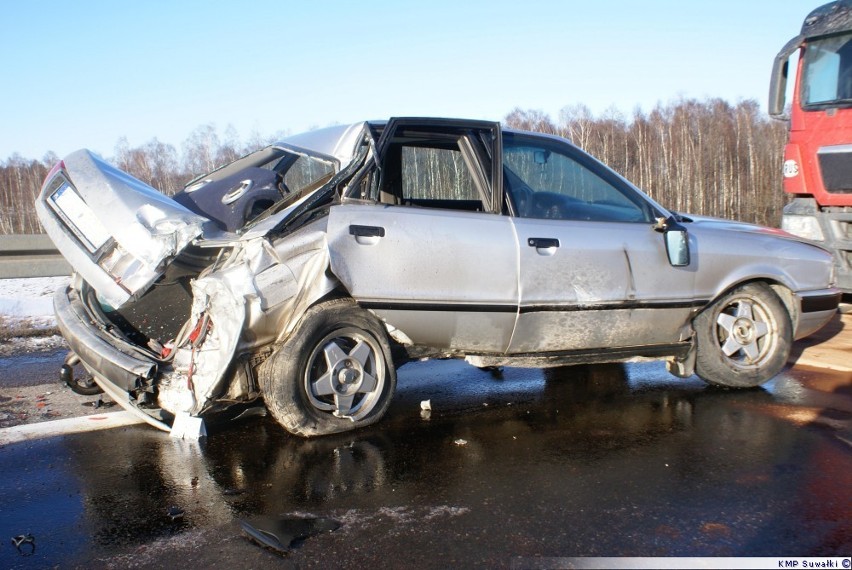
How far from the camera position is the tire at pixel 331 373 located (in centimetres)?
415

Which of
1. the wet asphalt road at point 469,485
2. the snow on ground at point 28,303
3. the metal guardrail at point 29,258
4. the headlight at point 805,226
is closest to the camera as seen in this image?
the wet asphalt road at point 469,485

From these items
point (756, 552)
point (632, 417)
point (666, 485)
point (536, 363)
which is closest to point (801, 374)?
point (632, 417)

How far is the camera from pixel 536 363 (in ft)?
16.0

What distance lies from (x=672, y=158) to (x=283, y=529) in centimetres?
3308

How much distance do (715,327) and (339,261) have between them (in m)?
2.89

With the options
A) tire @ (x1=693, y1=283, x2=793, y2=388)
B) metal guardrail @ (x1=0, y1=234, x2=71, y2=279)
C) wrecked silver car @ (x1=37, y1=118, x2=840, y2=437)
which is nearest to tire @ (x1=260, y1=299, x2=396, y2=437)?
wrecked silver car @ (x1=37, y1=118, x2=840, y2=437)

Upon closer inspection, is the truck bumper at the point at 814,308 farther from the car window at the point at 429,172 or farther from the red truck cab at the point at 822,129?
the red truck cab at the point at 822,129

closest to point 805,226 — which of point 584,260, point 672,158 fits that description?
point 584,260

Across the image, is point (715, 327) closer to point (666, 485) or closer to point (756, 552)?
point (666, 485)

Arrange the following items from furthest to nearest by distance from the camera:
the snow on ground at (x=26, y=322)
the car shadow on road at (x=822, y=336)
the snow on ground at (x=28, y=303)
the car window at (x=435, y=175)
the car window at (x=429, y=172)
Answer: the snow on ground at (x=28, y=303) → the snow on ground at (x=26, y=322) → the car shadow on road at (x=822, y=336) → the car window at (x=435, y=175) → the car window at (x=429, y=172)

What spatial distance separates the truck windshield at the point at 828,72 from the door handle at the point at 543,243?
240 inches

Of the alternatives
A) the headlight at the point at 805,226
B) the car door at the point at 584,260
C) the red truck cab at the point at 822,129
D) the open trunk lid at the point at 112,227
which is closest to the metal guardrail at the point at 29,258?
the open trunk lid at the point at 112,227

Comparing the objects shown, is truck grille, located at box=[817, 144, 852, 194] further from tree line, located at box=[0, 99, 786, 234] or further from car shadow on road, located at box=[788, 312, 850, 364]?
tree line, located at box=[0, 99, 786, 234]

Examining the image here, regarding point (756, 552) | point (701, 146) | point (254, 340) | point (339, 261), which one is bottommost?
point (756, 552)
